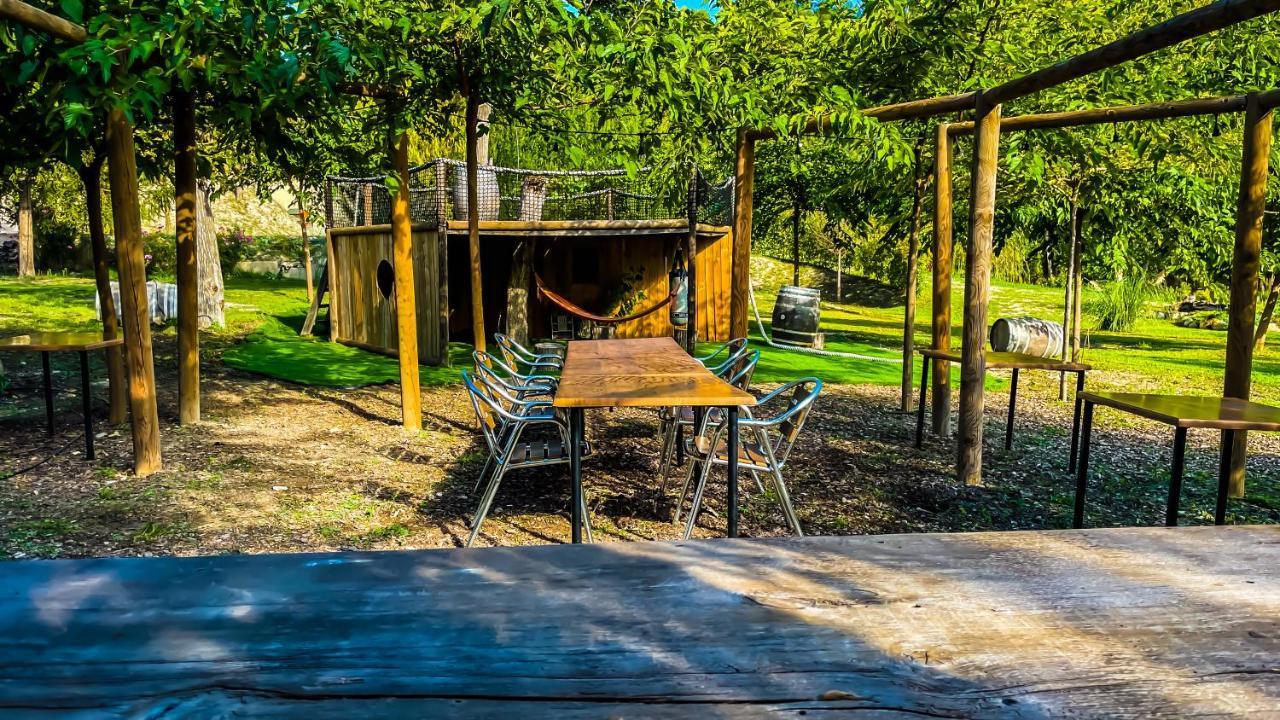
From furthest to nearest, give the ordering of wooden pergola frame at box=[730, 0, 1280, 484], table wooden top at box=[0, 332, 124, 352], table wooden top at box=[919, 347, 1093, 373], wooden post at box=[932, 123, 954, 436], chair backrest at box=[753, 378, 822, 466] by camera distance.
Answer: wooden post at box=[932, 123, 954, 436] → table wooden top at box=[919, 347, 1093, 373] → table wooden top at box=[0, 332, 124, 352] → chair backrest at box=[753, 378, 822, 466] → wooden pergola frame at box=[730, 0, 1280, 484]

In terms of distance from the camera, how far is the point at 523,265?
1185cm

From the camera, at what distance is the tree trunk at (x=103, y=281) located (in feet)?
18.8

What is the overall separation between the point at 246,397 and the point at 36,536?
3745 millimetres

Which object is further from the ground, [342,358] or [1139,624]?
[1139,624]

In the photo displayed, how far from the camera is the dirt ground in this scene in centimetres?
422

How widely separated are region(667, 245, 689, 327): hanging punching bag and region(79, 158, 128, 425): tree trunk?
789 cm

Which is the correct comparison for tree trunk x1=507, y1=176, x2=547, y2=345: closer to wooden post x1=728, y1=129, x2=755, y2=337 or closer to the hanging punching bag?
the hanging punching bag

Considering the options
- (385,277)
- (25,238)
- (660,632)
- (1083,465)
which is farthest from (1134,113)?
(25,238)

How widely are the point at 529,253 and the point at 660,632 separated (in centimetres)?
1111

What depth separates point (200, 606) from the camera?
3.17 feet

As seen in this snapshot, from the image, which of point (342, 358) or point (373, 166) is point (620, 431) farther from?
point (342, 358)

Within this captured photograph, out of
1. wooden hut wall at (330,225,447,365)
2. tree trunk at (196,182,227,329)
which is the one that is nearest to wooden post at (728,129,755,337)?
wooden hut wall at (330,225,447,365)

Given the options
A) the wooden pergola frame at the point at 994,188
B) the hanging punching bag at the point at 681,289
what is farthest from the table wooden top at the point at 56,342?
the hanging punching bag at the point at 681,289

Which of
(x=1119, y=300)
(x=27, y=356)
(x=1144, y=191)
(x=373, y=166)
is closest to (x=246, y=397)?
(x=373, y=166)
